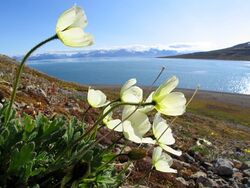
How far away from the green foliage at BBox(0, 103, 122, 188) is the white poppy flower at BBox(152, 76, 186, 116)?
50cm

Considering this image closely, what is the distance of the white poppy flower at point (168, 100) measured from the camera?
2654mm

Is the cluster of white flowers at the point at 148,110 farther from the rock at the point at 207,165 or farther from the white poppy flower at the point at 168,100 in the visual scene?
the rock at the point at 207,165

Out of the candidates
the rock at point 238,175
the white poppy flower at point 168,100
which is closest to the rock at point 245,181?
the rock at point 238,175

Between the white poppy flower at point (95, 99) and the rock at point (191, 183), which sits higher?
the white poppy flower at point (95, 99)

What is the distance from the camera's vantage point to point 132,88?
2949 mm

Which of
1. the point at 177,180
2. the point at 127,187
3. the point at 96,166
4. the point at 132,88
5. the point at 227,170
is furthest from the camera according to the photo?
the point at 227,170

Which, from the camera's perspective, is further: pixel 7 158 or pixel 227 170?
pixel 227 170

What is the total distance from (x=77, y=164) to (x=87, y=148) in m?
0.12

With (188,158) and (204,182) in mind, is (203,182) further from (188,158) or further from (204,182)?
(188,158)

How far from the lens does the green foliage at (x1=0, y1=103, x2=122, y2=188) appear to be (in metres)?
2.76

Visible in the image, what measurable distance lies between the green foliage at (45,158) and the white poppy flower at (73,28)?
59 cm

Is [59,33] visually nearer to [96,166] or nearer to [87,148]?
[87,148]

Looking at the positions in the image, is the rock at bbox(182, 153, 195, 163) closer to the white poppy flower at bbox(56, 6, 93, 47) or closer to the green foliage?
the green foliage

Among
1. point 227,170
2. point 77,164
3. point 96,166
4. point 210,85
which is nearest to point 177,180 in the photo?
point 227,170
